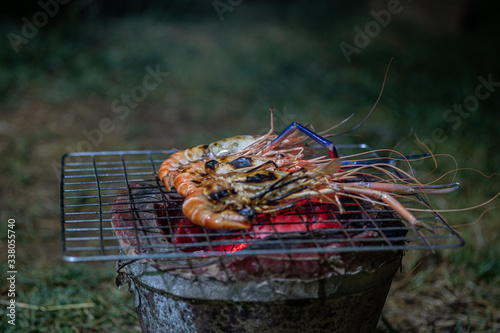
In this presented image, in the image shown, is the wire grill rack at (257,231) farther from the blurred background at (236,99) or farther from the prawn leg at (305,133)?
the blurred background at (236,99)

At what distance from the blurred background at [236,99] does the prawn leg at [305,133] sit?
1.07 m

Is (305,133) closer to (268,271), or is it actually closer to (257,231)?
(257,231)

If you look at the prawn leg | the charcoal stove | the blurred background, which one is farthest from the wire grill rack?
the blurred background

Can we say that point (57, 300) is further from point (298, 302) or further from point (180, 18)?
point (180, 18)

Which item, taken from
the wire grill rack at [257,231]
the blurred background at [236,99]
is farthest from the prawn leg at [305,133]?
the blurred background at [236,99]

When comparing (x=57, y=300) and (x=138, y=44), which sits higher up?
(x=138, y=44)

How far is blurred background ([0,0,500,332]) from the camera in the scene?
4.03 meters

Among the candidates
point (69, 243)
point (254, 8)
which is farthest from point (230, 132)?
point (254, 8)

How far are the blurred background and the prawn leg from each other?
107 centimetres

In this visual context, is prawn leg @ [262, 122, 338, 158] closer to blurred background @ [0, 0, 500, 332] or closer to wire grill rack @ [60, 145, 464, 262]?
wire grill rack @ [60, 145, 464, 262]

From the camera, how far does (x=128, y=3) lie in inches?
412

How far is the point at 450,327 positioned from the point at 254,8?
32.0 feet

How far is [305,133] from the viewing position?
264cm

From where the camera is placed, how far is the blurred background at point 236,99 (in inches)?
159
